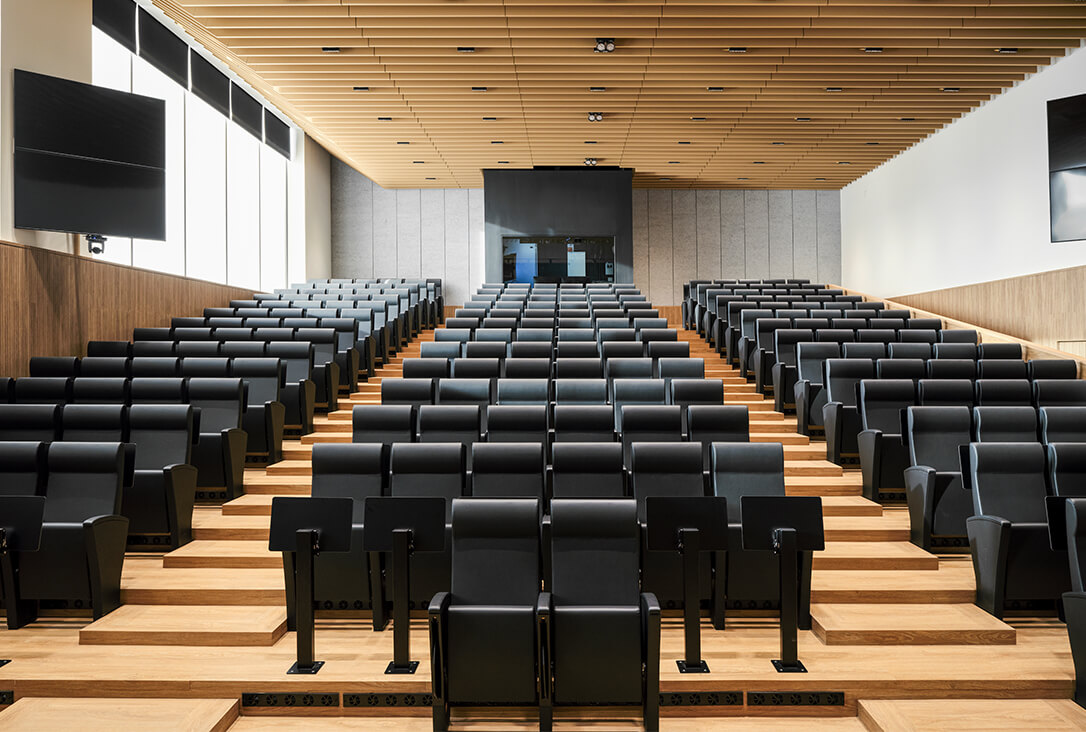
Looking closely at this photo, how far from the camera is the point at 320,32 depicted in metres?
5.91

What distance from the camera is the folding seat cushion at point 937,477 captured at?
11.4 ft

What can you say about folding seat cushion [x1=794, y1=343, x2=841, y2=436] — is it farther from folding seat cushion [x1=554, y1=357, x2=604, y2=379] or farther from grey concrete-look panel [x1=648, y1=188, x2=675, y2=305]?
grey concrete-look panel [x1=648, y1=188, x2=675, y2=305]

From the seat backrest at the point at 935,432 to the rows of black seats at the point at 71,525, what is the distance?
3.39 meters

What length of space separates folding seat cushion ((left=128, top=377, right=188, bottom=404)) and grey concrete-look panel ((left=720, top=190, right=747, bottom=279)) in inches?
352

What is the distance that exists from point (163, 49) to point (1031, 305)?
7780 millimetres

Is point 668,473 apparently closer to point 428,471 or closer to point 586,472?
point 586,472

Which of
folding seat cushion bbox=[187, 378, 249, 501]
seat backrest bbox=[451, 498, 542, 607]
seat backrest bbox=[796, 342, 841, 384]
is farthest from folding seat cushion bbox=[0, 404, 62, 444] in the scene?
seat backrest bbox=[796, 342, 841, 384]

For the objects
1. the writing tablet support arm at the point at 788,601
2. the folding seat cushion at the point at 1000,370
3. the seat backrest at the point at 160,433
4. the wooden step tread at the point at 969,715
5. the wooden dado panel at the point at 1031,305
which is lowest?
the wooden step tread at the point at 969,715

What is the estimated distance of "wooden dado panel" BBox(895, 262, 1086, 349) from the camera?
19.1ft

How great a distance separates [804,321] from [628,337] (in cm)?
141

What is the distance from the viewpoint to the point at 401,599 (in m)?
2.64

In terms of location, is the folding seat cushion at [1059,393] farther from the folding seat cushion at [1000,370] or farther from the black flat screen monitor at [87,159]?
the black flat screen monitor at [87,159]

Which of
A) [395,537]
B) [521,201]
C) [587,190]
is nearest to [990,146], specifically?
[587,190]

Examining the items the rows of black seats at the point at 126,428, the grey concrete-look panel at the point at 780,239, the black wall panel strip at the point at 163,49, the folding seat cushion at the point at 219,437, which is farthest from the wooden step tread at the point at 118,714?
the grey concrete-look panel at the point at 780,239
